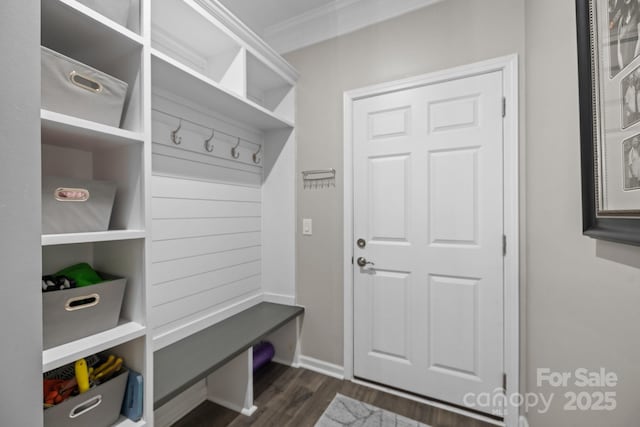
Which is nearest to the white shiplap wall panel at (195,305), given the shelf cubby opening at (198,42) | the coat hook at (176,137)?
the coat hook at (176,137)

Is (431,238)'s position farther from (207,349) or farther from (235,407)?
(235,407)

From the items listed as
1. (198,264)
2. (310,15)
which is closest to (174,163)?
(198,264)

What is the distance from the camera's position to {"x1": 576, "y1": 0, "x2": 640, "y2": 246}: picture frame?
631mm

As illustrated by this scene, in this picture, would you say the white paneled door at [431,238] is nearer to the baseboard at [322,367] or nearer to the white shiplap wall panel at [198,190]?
the baseboard at [322,367]

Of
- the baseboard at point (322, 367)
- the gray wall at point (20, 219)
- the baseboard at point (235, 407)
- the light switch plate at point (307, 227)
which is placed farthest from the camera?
the light switch plate at point (307, 227)

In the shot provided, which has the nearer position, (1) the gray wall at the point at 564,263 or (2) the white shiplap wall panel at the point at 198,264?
(1) the gray wall at the point at 564,263

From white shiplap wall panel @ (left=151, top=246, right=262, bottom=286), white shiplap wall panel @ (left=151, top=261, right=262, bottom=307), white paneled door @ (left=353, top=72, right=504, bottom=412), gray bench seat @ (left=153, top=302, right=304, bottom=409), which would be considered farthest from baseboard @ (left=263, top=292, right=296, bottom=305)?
white paneled door @ (left=353, top=72, right=504, bottom=412)

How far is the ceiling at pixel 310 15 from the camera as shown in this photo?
200cm

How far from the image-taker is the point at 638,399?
64 centimetres

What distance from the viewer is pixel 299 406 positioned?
6.12 ft

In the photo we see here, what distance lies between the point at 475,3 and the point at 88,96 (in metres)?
2.09

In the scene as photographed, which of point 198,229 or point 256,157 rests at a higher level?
point 256,157

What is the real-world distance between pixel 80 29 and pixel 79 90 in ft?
0.82

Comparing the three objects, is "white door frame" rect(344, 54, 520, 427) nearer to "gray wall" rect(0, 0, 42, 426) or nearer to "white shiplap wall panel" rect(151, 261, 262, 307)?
"white shiplap wall panel" rect(151, 261, 262, 307)
